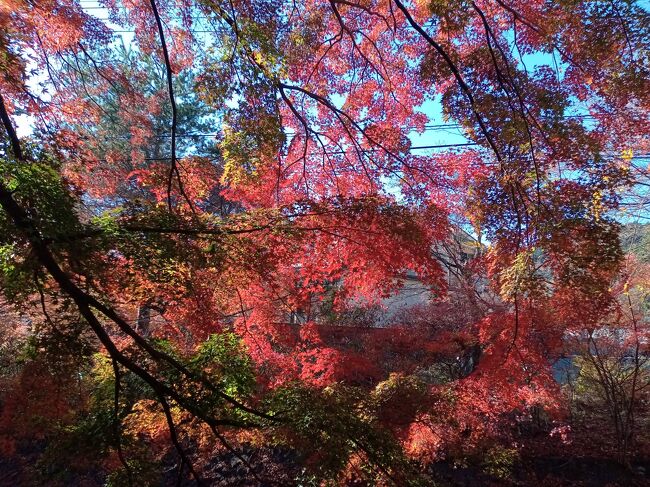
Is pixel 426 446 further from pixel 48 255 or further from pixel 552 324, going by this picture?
pixel 48 255

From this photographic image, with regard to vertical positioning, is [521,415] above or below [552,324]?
below

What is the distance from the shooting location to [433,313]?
9.87m

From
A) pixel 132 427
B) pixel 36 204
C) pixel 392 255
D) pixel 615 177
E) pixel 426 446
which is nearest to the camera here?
pixel 36 204

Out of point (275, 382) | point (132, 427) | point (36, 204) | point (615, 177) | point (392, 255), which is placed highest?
point (36, 204)

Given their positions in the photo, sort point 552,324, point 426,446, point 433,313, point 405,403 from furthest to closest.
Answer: point 433,313 → point 552,324 → point 426,446 → point 405,403

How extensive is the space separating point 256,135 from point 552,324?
249 inches

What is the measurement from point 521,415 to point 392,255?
641cm

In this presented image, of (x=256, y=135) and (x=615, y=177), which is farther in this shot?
(x=256, y=135)

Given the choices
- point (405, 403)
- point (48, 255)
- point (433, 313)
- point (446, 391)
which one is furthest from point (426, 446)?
point (48, 255)

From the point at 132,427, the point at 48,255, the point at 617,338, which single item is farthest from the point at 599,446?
the point at 48,255

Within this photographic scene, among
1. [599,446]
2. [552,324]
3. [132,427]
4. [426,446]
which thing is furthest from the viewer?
[599,446]

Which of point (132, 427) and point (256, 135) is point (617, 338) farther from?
point (132, 427)

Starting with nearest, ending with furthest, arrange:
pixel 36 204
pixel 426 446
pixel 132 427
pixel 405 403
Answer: pixel 36 204
pixel 132 427
pixel 405 403
pixel 426 446

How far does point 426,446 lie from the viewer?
661cm
